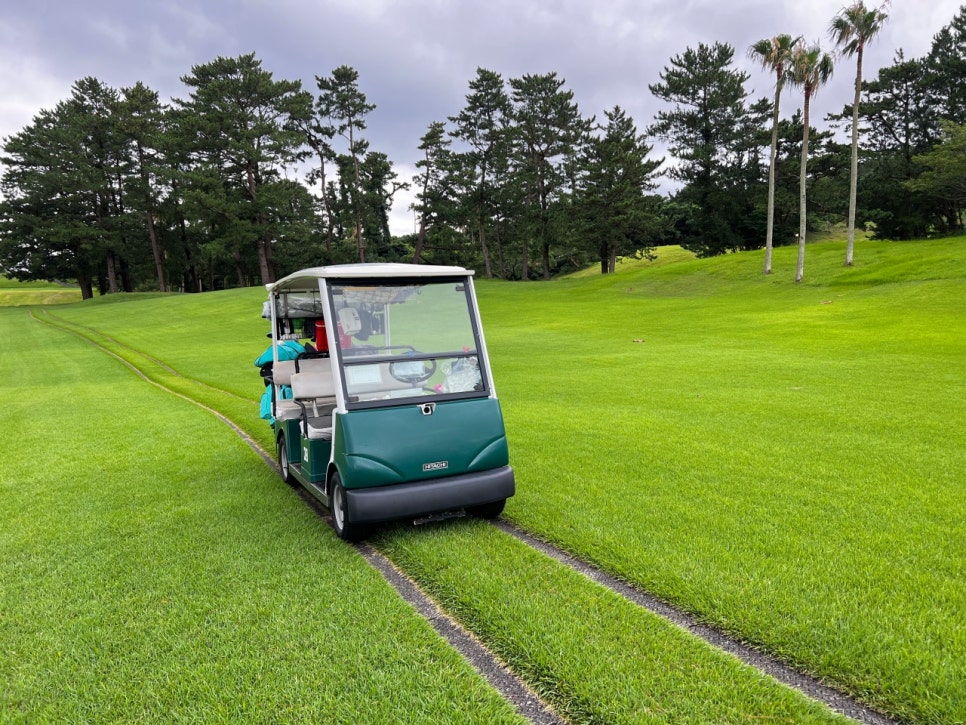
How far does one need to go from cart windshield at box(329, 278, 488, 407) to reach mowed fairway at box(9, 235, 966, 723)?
1211mm

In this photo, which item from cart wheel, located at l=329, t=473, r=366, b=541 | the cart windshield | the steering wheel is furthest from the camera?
the steering wheel

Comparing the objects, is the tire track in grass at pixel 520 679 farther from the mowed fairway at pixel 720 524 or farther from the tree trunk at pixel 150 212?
the tree trunk at pixel 150 212

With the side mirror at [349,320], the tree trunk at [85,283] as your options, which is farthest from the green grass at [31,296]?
the side mirror at [349,320]

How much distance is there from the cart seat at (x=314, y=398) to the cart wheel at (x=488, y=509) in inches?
61.1

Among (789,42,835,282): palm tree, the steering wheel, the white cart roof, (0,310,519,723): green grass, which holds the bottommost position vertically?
(0,310,519,723): green grass

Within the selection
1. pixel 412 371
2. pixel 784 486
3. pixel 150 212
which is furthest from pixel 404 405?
pixel 150 212

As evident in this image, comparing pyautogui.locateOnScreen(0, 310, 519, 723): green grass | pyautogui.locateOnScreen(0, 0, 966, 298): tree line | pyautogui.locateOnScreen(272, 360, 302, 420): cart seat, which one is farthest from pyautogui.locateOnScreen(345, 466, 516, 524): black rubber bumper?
pyautogui.locateOnScreen(0, 0, 966, 298): tree line

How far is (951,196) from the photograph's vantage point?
44.1 m

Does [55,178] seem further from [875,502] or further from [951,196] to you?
[951,196]

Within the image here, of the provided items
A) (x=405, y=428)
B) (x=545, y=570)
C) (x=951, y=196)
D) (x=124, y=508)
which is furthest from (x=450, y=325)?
(x=951, y=196)

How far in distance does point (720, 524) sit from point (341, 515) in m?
3.04

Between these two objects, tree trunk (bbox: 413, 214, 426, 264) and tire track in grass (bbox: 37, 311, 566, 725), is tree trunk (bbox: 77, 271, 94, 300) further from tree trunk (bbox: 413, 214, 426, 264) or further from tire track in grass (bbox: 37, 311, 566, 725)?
tire track in grass (bbox: 37, 311, 566, 725)

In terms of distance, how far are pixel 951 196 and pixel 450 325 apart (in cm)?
5386

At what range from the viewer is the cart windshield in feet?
15.9
